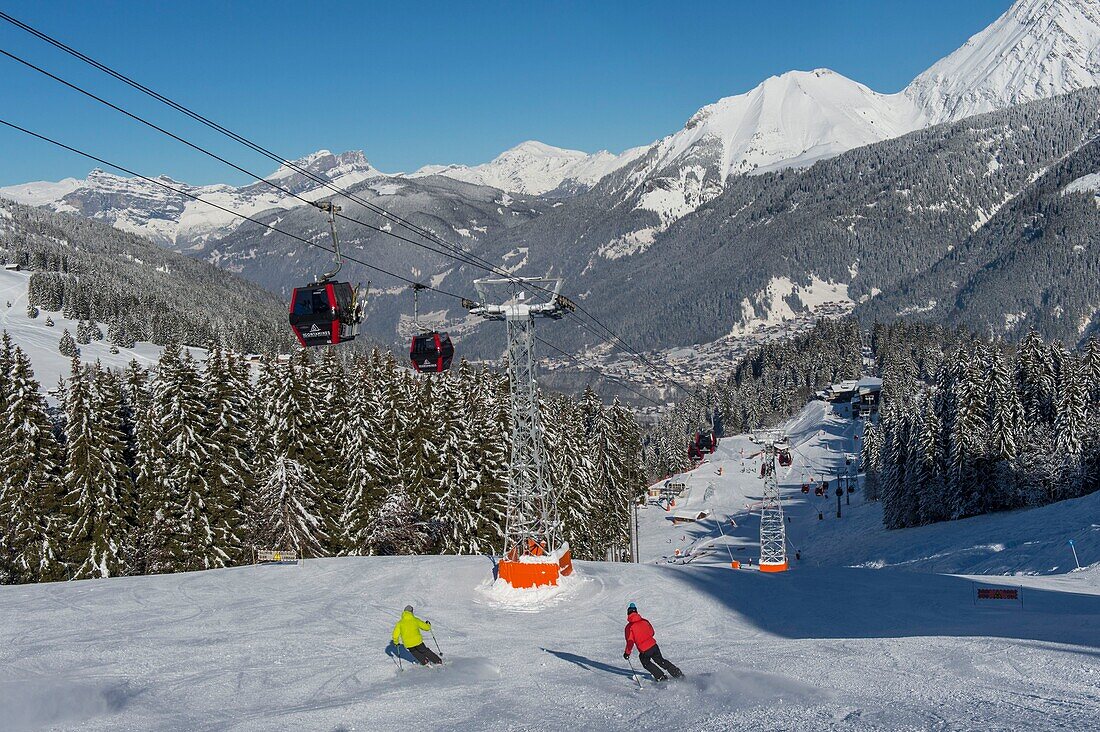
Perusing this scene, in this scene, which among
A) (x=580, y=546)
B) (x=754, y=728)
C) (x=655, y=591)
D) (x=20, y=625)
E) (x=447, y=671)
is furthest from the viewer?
(x=580, y=546)

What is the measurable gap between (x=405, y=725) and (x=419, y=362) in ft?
105

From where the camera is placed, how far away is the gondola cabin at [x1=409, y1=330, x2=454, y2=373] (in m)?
44.0

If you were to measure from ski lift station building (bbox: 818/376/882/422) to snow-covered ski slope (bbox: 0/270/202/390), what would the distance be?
128365 mm

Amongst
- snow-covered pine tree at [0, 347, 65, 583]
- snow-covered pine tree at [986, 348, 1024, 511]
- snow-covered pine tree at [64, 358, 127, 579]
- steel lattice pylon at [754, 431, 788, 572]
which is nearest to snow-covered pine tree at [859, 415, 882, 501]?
snow-covered pine tree at [986, 348, 1024, 511]

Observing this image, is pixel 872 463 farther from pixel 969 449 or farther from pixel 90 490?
pixel 90 490

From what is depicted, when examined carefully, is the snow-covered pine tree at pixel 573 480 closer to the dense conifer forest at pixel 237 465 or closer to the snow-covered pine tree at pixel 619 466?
the dense conifer forest at pixel 237 465

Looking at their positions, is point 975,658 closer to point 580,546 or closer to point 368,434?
point 368,434

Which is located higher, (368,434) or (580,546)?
(368,434)

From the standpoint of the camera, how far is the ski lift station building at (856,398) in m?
162

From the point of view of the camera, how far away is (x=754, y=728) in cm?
1171

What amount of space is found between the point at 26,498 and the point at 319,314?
16556 millimetres

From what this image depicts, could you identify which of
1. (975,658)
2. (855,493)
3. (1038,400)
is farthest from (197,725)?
(855,493)

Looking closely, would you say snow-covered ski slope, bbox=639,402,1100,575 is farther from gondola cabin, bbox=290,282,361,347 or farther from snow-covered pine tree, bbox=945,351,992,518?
gondola cabin, bbox=290,282,361,347

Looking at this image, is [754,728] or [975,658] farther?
[975,658]
